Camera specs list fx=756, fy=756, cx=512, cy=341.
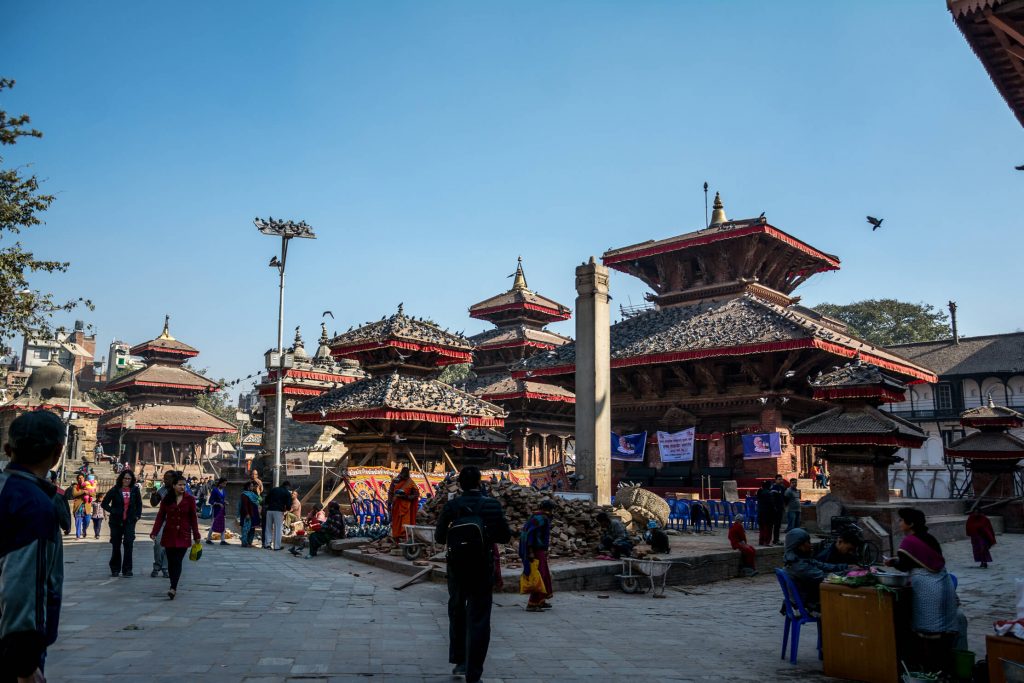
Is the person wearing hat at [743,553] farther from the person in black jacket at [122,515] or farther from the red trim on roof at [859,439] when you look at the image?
the person in black jacket at [122,515]

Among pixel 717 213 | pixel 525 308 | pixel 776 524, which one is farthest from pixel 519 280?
pixel 776 524

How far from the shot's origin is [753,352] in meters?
24.1

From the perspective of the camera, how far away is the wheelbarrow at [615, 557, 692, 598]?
12.2 meters

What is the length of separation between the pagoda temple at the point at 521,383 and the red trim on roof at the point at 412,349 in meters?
1.77

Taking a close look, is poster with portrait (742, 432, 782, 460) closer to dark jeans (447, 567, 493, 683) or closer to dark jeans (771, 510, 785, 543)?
dark jeans (771, 510, 785, 543)

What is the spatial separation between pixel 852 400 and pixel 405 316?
53.0 feet

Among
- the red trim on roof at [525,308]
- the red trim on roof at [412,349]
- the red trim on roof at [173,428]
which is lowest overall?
the red trim on roof at [173,428]

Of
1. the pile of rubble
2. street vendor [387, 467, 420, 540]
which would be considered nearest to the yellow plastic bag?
the pile of rubble

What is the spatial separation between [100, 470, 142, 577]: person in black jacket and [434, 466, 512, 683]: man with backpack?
7.34 m

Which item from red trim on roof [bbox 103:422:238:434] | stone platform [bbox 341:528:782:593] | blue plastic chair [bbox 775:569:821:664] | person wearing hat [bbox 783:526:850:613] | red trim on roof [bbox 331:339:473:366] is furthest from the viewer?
red trim on roof [bbox 103:422:238:434]

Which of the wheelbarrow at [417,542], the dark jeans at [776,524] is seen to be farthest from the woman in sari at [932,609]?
the dark jeans at [776,524]

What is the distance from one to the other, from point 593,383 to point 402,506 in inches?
195

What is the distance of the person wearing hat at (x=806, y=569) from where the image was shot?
7.66 m

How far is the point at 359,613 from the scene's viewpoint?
9438 millimetres
